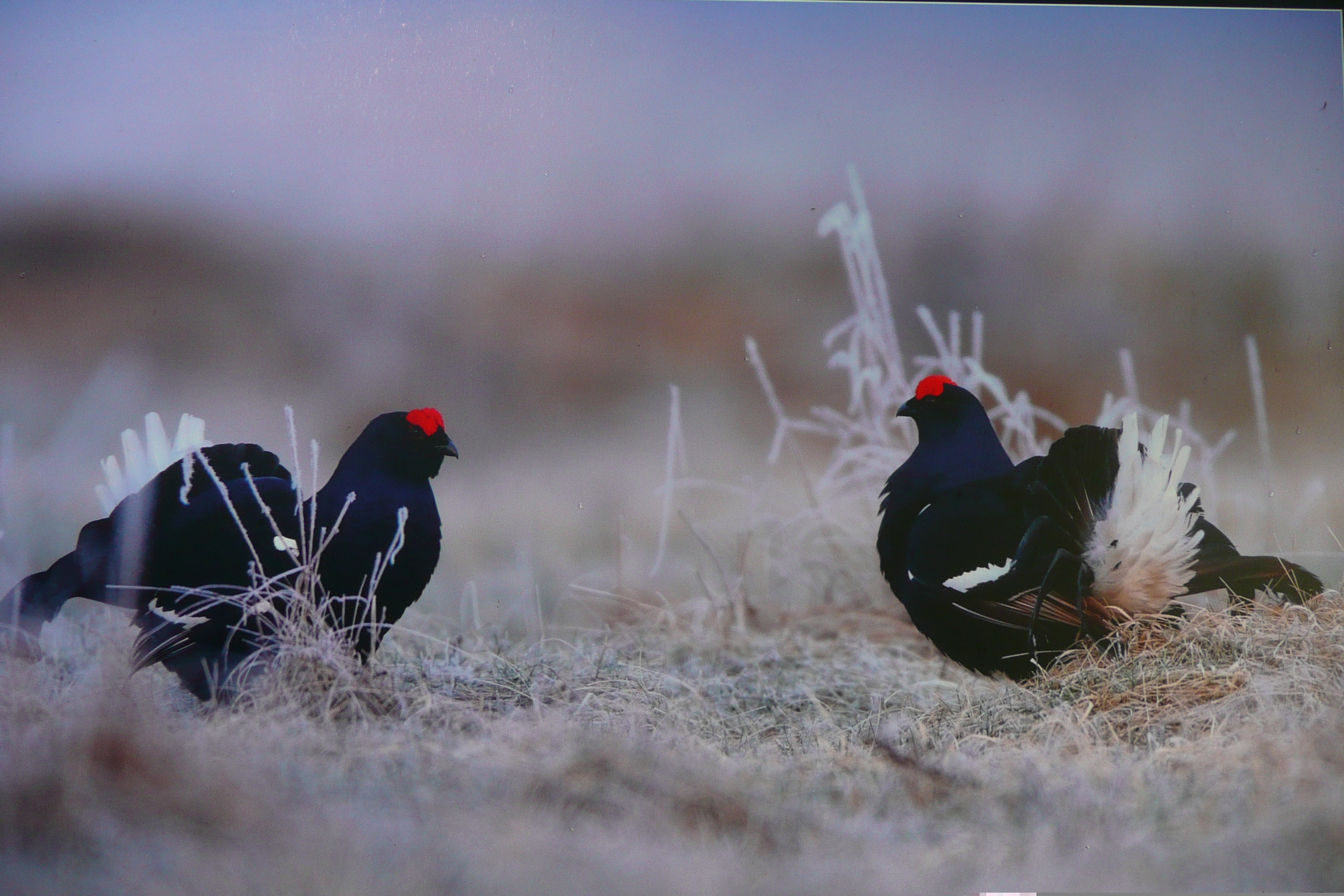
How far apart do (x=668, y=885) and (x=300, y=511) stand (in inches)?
41.2

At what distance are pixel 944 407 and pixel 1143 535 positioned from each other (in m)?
0.51

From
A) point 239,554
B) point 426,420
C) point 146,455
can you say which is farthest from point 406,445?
point 146,455

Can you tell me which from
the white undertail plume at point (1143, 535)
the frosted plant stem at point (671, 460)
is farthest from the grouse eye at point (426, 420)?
the white undertail plume at point (1143, 535)

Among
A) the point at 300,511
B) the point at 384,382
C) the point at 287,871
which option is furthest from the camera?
the point at 384,382

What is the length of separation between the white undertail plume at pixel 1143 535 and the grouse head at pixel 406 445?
141 cm

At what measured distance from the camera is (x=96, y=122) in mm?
2443

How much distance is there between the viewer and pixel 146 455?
2.32m

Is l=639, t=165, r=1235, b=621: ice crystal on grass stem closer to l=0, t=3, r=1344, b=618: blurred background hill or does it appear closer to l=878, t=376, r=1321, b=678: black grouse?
l=0, t=3, r=1344, b=618: blurred background hill

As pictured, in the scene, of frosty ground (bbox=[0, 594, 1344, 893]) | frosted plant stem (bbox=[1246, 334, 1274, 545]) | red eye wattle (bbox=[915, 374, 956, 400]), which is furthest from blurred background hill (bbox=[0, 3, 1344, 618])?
frosty ground (bbox=[0, 594, 1344, 893])

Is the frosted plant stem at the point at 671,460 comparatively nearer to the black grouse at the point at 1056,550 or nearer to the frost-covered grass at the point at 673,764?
the frost-covered grass at the point at 673,764

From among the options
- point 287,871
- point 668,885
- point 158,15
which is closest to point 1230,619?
point 668,885

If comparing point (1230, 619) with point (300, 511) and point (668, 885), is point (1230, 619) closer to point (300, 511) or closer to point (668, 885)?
point (668, 885)

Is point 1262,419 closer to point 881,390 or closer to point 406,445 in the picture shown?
point 881,390

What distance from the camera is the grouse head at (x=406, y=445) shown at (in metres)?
2.30
